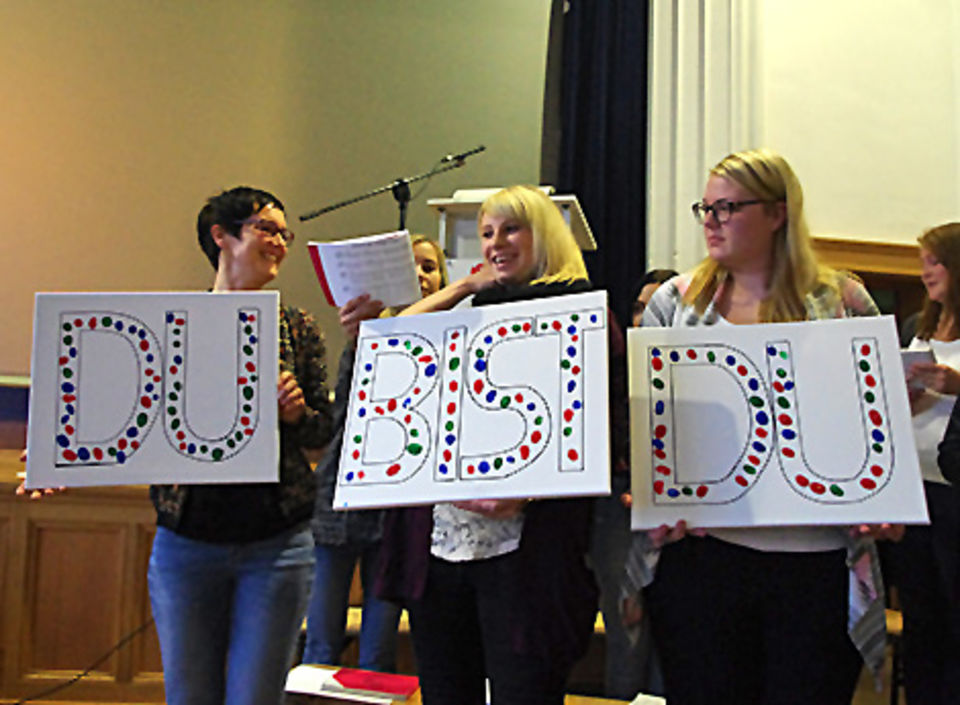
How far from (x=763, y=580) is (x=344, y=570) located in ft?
4.85

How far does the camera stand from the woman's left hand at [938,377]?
1665 millimetres

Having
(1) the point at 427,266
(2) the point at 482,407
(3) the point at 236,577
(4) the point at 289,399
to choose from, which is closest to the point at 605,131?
(1) the point at 427,266

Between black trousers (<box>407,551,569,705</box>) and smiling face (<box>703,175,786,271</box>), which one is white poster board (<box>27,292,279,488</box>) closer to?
black trousers (<box>407,551,569,705</box>)

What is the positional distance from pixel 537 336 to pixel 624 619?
1.59ft

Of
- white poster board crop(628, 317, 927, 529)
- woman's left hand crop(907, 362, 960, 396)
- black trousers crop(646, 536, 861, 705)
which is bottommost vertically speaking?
black trousers crop(646, 536, 861, 705)

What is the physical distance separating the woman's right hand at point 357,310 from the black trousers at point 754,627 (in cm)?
72

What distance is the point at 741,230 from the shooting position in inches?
57.1

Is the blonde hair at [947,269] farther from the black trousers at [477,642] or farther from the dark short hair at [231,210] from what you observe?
the dark short hair at [231,210]

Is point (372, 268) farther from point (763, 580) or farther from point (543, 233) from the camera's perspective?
point (763, 580)

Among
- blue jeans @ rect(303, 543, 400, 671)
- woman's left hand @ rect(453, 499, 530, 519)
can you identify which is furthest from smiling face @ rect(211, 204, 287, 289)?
blue jeans @ rect(303, 543, 400, 671)

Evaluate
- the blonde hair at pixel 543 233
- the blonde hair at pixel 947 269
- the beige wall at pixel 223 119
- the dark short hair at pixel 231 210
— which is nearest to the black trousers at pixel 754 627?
the blonde hair at pixel 543 233

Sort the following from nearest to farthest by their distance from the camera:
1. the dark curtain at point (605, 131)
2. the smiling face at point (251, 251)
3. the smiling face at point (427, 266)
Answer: the smiling face at point (251, 251)
the smiling face at point (427, 266)
the dark curtain at point (605, 131)

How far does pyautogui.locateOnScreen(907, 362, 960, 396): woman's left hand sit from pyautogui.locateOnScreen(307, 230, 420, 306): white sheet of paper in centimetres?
100

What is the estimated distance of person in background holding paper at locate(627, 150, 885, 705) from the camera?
126 cm
